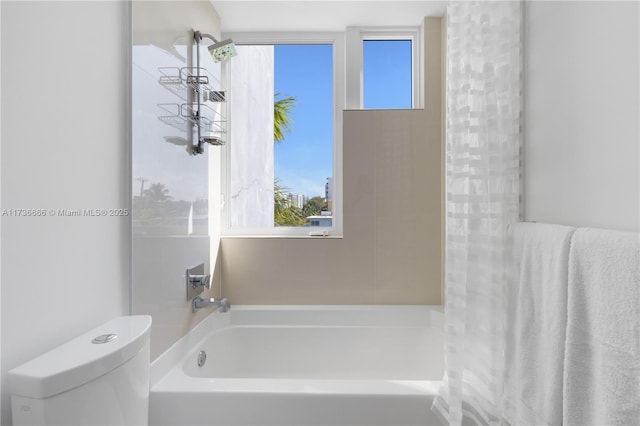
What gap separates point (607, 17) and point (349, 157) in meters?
1.42

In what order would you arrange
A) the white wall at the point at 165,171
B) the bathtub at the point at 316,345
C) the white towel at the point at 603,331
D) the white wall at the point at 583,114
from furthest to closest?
the bathtub at the point at 316,345 → the white wall at the point at 165,171 → the white wall at the point at 583,114 → the white towel at the point at 603,331

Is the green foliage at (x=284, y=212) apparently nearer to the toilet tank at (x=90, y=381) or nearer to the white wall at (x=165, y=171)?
the white wall at (x=165, y=171)

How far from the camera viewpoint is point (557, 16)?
1.08m

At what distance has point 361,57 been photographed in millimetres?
2318

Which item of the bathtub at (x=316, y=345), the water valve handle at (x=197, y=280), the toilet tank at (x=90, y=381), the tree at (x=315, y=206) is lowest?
the bathtub at (x=316, y=345)

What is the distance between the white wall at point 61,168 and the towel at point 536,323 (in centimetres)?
129

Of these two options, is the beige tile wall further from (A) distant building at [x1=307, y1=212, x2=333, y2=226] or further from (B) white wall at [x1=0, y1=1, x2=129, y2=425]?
(B) white wall at [x1=0, y1=1, x2=129, y2=425]

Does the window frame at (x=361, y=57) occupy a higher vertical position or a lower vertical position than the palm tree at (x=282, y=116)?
higher

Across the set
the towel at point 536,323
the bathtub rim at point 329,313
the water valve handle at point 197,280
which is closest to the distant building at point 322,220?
the bathtub rim at point 329,313

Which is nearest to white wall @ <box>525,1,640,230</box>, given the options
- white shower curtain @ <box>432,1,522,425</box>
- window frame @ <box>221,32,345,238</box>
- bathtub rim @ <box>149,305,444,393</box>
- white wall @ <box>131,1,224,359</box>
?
white shower curtain @ <box>432,1,522,425</box>

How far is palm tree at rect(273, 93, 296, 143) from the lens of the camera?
237 centimetres

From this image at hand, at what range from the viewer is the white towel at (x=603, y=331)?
2.32 ft

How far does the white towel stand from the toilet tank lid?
3.64ft

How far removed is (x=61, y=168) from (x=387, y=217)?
166cm
